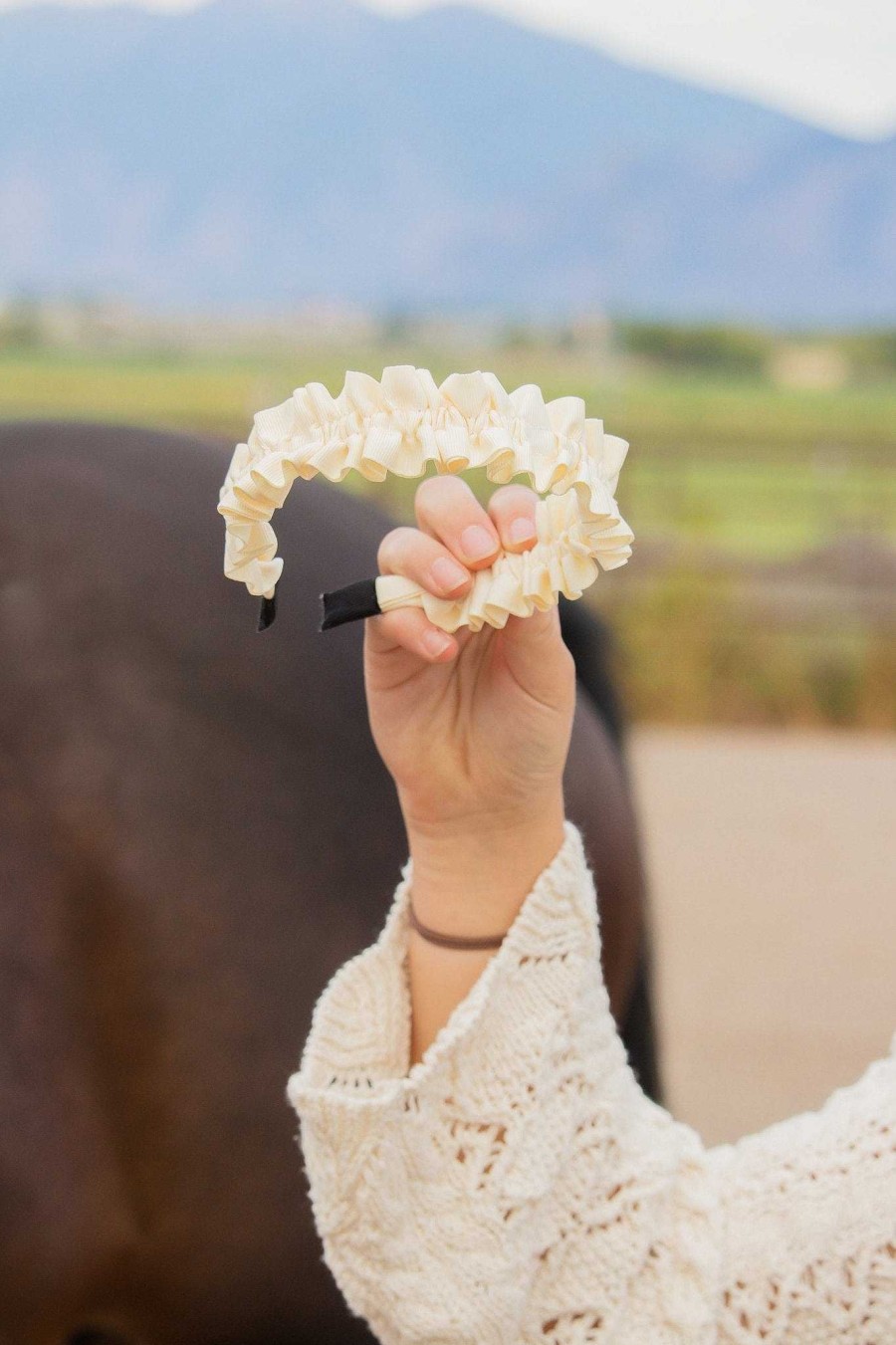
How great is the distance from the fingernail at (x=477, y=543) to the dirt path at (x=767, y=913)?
5.38 feet

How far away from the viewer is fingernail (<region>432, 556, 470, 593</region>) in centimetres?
52

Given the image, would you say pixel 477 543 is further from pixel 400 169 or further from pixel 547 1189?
pixel 400 169

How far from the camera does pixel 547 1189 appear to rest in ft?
2.11

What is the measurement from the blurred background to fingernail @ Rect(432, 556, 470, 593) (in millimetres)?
805

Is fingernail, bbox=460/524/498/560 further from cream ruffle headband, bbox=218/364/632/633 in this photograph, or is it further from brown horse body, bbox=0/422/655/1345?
brown horse body, bbox=0/422/655/1345

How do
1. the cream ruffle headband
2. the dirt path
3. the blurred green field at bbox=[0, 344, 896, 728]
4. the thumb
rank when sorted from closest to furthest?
the cream ruffle headband < the thumb < the dirt path < the blurred green field at bbox=[0, 344, 896, 728]

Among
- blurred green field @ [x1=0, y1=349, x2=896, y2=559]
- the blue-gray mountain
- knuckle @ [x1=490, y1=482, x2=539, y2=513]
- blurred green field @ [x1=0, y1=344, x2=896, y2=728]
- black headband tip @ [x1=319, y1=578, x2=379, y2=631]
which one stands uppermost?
the blue-gray mountain

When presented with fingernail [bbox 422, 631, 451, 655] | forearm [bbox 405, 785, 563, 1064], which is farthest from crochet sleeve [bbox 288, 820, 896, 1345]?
fingernail [bbox 422, 631, 451, 655]

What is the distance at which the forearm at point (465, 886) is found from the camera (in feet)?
2.15

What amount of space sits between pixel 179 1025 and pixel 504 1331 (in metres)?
0.42

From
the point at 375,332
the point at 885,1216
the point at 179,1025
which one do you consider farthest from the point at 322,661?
the point at 375,332

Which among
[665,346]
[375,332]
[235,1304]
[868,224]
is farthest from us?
[375,332]

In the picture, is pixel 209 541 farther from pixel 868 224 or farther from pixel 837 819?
pixel 868 224

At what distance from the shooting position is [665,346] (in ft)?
49.4
